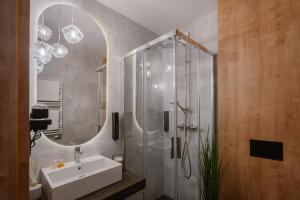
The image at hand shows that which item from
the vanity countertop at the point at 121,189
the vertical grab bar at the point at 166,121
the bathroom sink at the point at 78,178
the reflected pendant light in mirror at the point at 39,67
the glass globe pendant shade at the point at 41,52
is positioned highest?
the glass globe pendant shade at the point at 41,52

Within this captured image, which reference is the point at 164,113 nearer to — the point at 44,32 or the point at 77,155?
the point at 77,155

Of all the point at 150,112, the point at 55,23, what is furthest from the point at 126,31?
the point at 150,112

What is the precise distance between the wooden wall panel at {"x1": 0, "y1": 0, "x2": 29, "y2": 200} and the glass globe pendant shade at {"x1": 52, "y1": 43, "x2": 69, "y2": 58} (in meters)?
1.18

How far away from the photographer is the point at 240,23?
4.97ft

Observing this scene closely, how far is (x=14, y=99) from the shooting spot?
16.4 inches

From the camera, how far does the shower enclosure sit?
1.82 meters

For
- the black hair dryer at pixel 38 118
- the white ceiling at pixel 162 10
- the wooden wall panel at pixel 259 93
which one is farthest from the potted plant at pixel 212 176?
the white ceiling at pixel 162 10

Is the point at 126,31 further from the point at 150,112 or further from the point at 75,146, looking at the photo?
the point at 75,146

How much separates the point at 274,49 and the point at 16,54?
1732mm

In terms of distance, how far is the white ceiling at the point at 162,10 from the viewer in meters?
1.87

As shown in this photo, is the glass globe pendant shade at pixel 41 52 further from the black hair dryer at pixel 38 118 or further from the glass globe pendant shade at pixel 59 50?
the black hair dryer at pixel 38 118

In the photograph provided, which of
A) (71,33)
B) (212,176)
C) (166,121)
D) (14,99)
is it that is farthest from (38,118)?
(212,176)

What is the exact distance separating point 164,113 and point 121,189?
90cm

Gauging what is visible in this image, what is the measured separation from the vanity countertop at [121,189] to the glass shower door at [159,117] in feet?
1.36
